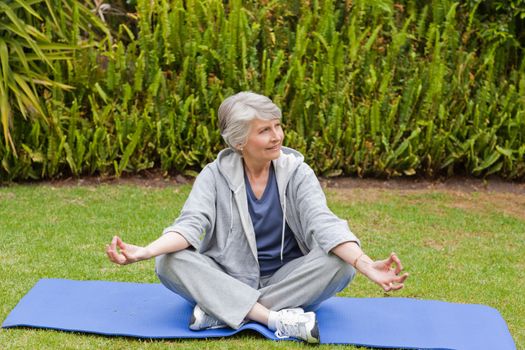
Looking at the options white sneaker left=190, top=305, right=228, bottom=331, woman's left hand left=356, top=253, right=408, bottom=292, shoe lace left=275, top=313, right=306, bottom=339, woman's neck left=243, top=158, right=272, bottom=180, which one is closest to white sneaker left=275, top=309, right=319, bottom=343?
shoe lace left=275, top=313, right=306, bottom=339

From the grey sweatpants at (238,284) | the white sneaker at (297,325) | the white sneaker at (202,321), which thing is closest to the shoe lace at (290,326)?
the white sneaker at (297,325)

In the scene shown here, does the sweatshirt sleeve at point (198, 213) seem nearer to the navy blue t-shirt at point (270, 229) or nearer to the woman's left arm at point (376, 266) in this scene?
the navy blue t-shirt at point (270, 229)

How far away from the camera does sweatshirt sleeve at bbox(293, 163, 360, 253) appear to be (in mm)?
3662

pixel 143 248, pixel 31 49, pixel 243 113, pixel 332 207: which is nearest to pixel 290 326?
pixel 143 248

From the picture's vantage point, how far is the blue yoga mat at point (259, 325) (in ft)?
12.0

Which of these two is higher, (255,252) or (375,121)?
(255,252)

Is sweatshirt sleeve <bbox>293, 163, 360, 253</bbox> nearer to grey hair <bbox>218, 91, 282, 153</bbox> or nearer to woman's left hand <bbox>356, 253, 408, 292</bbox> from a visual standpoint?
woman's left hand <bbox>356, 253, 408, 292</bbox>

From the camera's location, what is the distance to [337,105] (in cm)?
671

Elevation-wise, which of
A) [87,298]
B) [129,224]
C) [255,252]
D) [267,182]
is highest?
[267,182]

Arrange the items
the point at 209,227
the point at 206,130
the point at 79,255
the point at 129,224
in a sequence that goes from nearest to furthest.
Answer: the point at 209,227 < the point at 79,255 < the point at 129,224 < the point at 206,130

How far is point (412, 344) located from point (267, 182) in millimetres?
974

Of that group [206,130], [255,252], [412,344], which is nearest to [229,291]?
[255,252]

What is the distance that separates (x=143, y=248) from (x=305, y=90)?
3.44 metres

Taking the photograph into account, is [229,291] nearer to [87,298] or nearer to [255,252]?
[255,252]
